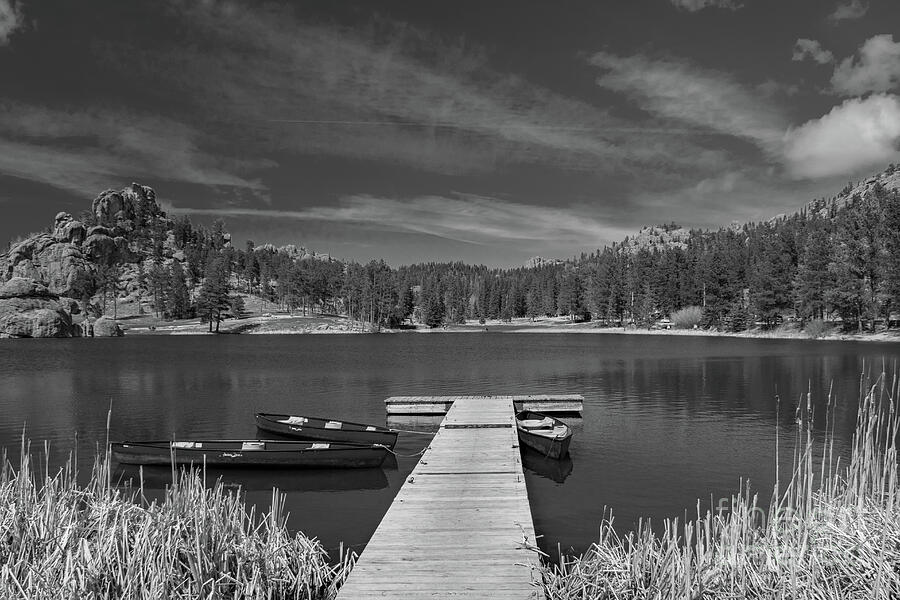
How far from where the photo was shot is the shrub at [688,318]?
129 metres

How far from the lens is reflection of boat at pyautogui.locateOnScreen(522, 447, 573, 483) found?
20.0 m

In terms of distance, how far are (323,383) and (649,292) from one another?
116m

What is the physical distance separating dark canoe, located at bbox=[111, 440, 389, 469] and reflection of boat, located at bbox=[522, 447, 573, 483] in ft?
18.1

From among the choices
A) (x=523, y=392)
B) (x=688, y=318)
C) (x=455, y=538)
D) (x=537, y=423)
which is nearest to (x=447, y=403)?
(x=537, y=423)

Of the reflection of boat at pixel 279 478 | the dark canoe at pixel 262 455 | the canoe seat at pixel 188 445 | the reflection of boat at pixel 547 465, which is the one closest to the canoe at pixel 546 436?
the reflection of boat at pixel 547 465

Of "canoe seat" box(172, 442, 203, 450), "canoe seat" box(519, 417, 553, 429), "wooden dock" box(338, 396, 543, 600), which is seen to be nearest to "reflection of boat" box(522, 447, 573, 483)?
"canoe seat" box(519, 417, 553, 429)

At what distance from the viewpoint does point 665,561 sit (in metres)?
8.49

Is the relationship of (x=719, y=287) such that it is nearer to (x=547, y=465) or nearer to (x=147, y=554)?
(x=547, y=465)

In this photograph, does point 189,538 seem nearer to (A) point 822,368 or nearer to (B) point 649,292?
(A) point 822,368

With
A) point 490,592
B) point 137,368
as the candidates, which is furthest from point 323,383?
point 490,592

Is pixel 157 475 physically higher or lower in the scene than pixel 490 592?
lower

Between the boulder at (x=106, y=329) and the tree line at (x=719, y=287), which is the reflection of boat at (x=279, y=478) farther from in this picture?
the boulder at (x=106, y=329)

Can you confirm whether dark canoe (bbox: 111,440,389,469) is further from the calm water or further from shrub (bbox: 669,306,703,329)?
shrub (bbox: 669,306,703,329)

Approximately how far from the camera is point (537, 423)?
1001 inches
